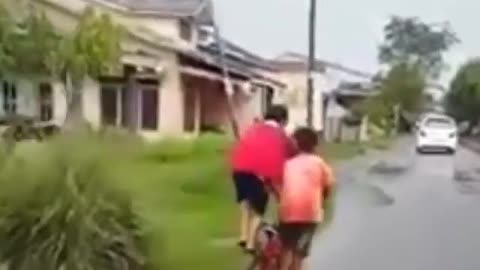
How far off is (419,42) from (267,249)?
128 metres

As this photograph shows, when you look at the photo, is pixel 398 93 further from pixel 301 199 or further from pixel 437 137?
pixel 301 199

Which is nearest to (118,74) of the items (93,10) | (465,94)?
(93,10)

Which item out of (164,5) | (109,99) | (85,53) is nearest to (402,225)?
(85,53)

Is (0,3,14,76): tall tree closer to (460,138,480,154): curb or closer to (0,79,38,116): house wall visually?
(0,79,38,116): house wall

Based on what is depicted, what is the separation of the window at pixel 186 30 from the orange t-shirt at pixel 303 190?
3352cm

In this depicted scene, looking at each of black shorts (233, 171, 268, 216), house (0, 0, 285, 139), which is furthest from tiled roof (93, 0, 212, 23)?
black shorts (233, 171, 268, 216)

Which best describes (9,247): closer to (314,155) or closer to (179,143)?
(314,155)

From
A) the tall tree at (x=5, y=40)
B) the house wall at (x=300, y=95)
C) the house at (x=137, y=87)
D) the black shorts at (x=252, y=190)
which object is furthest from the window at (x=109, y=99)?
the black shorts at (x=252, y=190)

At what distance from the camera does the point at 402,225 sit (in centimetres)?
1930

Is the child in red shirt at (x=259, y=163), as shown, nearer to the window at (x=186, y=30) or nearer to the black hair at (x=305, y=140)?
the black hair at (x=305, y=140)

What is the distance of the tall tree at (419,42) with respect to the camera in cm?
13562

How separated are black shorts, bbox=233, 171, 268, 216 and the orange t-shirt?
56 cm

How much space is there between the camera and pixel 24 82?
33906mm

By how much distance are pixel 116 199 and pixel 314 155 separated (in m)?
2.24
